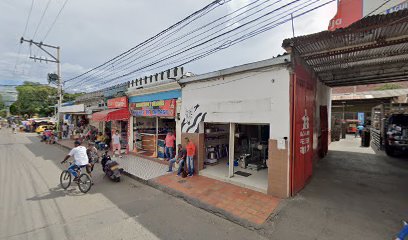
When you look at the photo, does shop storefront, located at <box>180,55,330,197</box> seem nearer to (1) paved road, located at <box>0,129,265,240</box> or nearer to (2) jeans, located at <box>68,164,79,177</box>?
(1) paved road, located at <box>0,129,265,240</box>

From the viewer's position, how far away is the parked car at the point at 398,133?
400 inches

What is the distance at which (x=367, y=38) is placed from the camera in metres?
4.69

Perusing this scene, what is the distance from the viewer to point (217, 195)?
5930 mm

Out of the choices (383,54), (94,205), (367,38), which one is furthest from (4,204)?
(383,54)

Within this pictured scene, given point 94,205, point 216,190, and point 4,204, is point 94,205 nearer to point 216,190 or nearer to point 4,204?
point 4,204

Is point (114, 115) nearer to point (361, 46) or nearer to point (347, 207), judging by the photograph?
point (347, 207)

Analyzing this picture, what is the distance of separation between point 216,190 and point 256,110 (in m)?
2.87

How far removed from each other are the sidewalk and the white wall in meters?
1.93

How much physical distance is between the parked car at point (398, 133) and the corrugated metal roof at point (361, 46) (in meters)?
3.61

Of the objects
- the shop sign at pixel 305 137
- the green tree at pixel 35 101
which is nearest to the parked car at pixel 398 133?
the shop sign at pixel 305 137

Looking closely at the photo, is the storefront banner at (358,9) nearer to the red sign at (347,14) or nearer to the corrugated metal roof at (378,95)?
the red sign at (347,14)

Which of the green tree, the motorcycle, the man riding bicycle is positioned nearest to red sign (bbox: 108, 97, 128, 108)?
the motorcycle

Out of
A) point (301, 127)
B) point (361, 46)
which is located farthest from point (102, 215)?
point (361, 46)

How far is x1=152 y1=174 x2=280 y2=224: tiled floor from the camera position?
16.0ft
